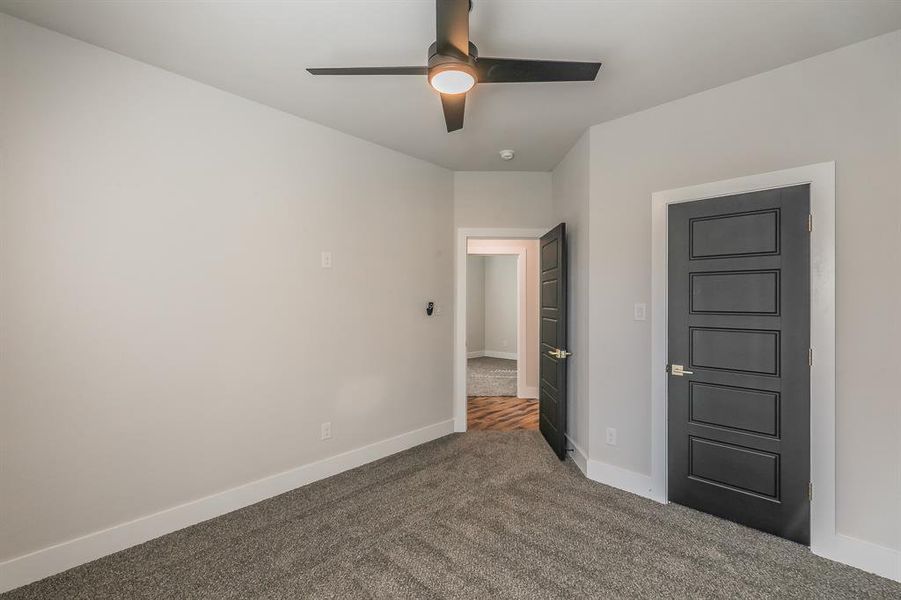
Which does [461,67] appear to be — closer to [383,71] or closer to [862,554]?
[383,71]

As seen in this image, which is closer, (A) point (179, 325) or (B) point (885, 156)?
(B) point (885, 156)

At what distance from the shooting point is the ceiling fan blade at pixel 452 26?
1578mm

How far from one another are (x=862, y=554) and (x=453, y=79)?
309 cm

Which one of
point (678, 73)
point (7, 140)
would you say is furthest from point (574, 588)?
point (7, 140)

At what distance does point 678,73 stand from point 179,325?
3.34m

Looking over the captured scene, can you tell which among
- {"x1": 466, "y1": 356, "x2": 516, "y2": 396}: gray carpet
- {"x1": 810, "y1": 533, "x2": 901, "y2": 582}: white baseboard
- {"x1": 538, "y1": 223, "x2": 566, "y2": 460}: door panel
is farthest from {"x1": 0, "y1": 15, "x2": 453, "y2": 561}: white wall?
{"x1": 810, "y1": 533, "x2": 901, "y2": 582}: white baseboard

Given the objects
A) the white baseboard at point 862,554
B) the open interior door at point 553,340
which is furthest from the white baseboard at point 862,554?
the open interior door at point 553,340

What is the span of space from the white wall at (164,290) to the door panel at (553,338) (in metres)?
1.52

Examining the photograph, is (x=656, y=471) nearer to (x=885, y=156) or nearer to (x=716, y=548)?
(x=716, y=548)

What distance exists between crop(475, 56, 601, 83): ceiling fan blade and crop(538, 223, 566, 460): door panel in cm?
181

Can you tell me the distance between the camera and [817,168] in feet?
7.65

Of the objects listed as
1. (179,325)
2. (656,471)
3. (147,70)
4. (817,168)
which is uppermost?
(147,70)

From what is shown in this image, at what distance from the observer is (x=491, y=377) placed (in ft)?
24.5

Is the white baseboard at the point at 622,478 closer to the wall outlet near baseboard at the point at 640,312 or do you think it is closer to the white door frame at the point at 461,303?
the wall outlet near baseboard at the point at 640,312
